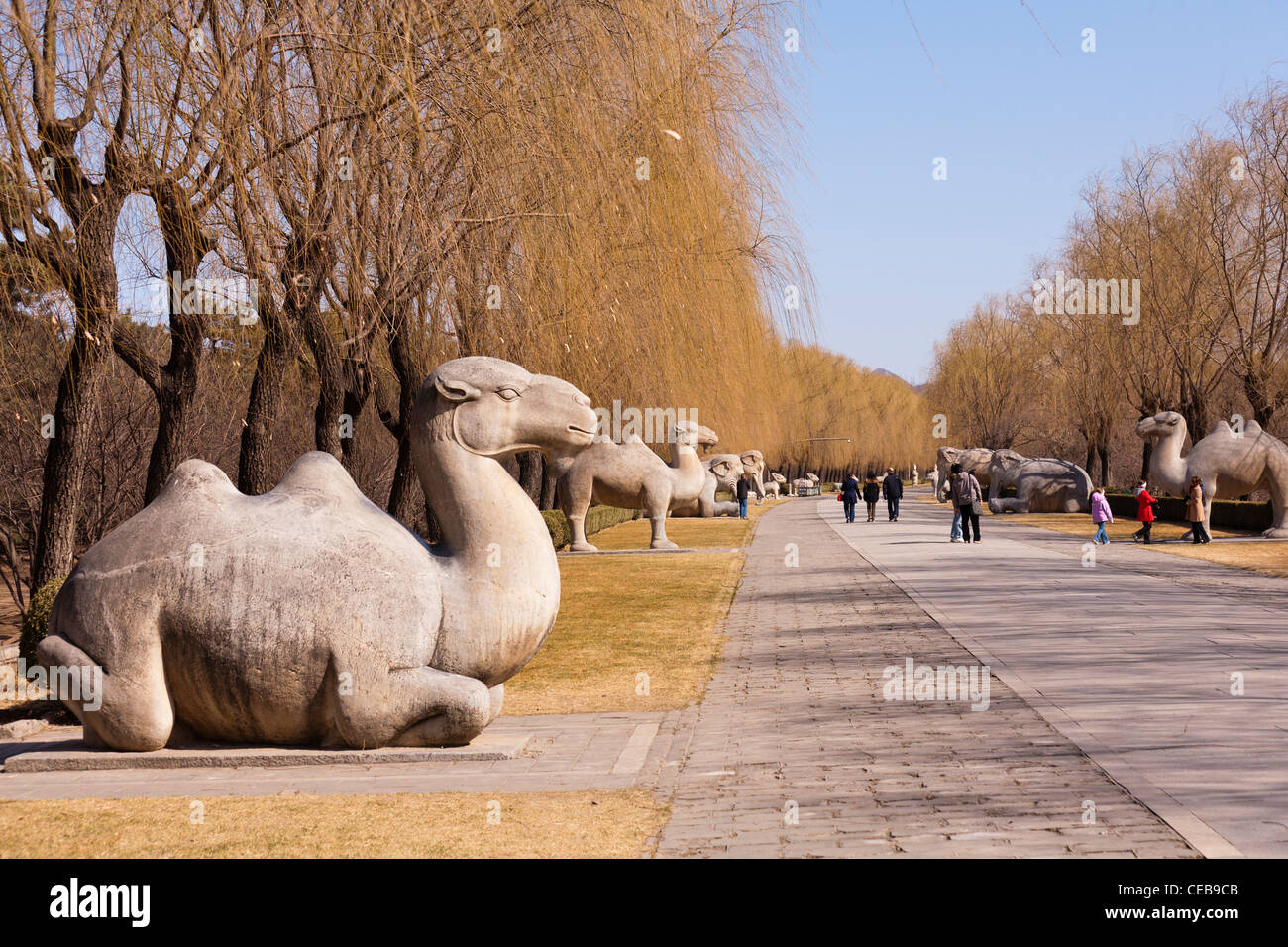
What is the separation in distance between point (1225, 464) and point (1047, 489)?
56.6ft

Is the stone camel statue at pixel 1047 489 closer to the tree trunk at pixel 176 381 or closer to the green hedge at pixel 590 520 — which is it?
the green hedge at pixel 590 520

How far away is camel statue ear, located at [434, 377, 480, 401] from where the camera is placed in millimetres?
7516

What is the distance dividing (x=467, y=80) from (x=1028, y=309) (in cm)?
4422

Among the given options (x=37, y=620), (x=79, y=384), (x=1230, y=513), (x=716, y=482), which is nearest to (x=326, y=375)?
(x=79, y=384)

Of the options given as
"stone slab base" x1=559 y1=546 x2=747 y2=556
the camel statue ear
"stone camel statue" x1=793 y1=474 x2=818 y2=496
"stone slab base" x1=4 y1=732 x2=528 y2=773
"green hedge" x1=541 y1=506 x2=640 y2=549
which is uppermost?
the camel statue ear

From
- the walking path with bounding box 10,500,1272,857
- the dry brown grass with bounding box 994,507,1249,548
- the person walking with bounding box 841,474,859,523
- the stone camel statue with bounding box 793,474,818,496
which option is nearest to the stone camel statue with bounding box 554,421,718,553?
the dry brown grass with bounding box 994,507,1249,548

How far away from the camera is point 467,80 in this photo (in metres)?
8.61

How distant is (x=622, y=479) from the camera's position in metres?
26.2

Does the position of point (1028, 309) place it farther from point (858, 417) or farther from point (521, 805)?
point (521, 805)

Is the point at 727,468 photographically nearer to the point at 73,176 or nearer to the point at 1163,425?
the point at 1163,425

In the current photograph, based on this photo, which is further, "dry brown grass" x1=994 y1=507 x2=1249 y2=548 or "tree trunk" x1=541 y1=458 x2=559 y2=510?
"tree trunk" x1=541 y1=458 x2=559 y2=510

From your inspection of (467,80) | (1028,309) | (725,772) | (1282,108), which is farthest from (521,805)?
(1028,309)

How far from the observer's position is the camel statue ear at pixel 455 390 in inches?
296

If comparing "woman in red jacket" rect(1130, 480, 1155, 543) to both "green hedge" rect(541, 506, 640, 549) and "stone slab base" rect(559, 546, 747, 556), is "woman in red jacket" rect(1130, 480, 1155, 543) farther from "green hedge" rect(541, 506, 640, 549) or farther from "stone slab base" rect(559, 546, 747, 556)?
"green hedge" rect(541, 506, 640, 549)
